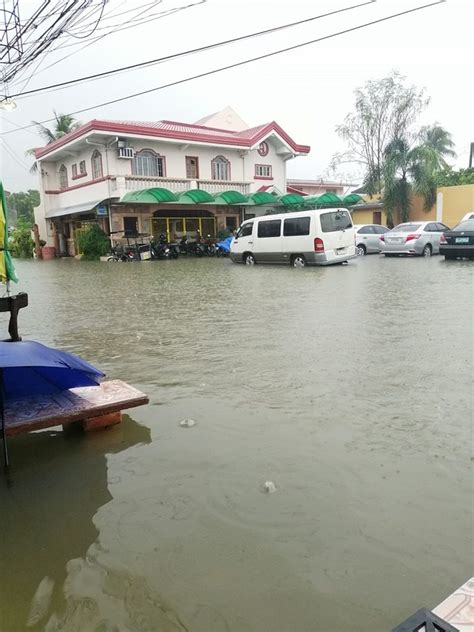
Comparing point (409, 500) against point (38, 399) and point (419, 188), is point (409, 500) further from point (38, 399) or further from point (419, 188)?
point (419, 188)

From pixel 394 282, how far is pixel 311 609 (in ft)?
31.3

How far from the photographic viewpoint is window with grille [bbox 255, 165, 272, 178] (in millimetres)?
29656

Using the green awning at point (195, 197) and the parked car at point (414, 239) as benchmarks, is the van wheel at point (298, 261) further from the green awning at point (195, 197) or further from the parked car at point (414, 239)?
the green awning at point (195, 197)

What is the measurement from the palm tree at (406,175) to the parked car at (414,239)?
8.49 m

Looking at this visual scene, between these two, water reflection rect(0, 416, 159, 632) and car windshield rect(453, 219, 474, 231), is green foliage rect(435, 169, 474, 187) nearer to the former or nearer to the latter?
car windshield rect(453, 219, 474, 231)

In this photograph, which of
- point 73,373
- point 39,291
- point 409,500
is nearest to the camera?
point 409,500

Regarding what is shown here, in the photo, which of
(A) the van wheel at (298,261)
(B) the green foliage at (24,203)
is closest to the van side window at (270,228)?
(A) the van wheel at (298,261)

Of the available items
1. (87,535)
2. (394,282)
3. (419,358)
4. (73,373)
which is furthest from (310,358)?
(394,282)

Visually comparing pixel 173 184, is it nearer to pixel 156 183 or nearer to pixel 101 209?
pixel 156 183

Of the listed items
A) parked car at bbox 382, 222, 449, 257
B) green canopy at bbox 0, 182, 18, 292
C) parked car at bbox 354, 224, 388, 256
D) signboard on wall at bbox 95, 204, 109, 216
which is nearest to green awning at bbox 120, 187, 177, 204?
signboard on wall at bbox 95, 204, 109, 216

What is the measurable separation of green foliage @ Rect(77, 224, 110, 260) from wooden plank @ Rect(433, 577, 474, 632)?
23.8 meters

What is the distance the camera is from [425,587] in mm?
1921

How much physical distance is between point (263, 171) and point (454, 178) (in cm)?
1048

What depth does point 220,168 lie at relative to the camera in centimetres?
2809
